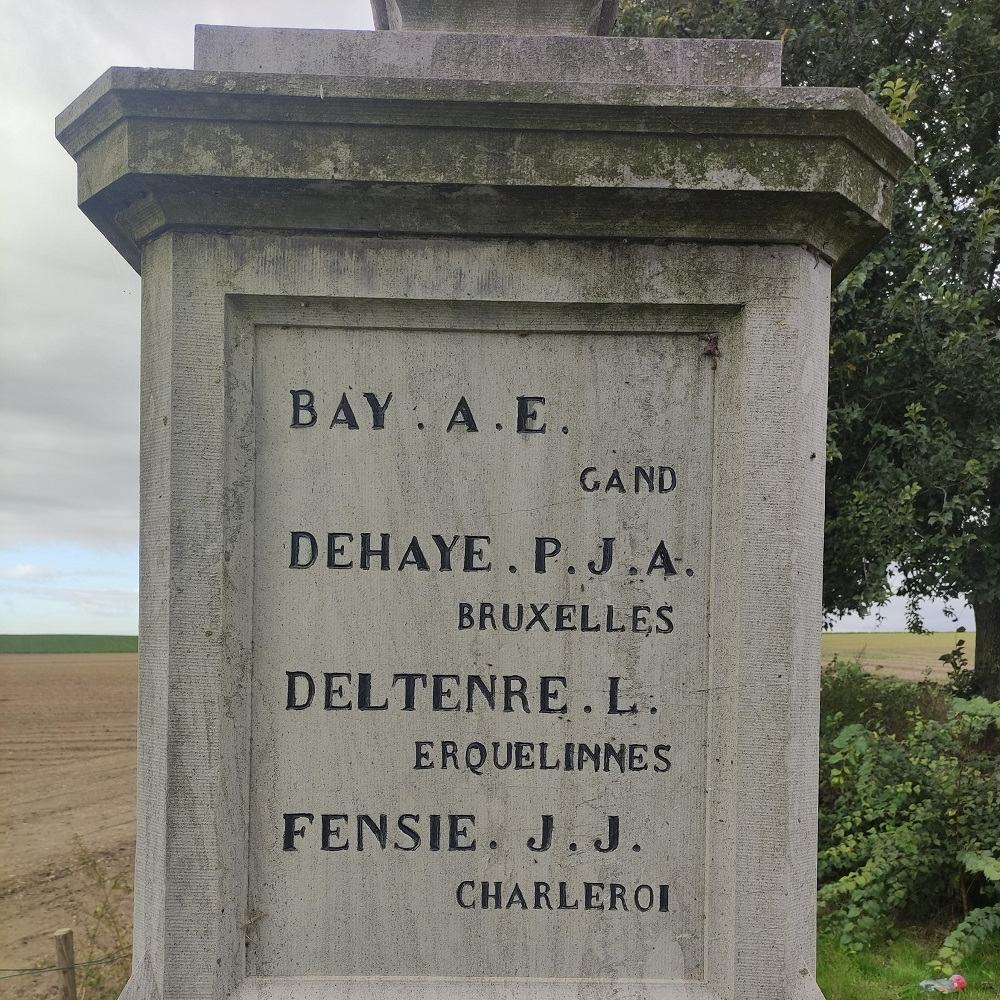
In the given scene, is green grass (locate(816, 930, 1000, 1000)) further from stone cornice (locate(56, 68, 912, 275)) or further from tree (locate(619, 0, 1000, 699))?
stone cornice (locate(56, 68, 912, 275))

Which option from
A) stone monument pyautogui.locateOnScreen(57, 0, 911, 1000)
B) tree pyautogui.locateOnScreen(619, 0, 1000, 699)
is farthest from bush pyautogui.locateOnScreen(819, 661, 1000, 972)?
stone monument pyautogui.locateOnScreen(57, 0, 911, 1000)

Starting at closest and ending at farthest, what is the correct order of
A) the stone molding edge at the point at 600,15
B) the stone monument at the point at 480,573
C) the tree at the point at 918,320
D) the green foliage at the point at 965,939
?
the stone monument at the point at 480,573 < the stone molding edge at the point at 600,15 < the green foliage at the point at 965,939 < the tree at the point at 918,320

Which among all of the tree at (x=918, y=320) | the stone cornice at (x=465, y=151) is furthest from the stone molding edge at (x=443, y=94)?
the tree at (x=918, y=320)

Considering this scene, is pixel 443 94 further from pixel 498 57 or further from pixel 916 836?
pixel 916 836

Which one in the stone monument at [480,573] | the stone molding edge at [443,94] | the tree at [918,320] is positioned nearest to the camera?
the stone molding edge at [443,94]

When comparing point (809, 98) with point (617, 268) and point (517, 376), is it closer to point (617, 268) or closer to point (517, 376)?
point (617, 268)

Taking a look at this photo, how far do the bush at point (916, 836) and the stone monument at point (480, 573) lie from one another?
3529mm

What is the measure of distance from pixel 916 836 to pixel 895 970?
2.58 ft

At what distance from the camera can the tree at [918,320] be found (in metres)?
7.12

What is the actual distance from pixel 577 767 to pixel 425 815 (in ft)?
1.35

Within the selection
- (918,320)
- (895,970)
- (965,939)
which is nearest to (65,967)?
(895,970)

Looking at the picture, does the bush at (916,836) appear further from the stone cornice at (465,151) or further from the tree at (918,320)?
the stone cornice at (465,151)

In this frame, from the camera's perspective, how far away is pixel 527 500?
250cm

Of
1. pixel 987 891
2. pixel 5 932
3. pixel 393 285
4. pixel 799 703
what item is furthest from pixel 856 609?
pixel 5 932
